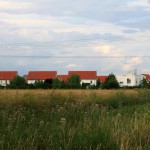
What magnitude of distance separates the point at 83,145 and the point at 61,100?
1576 centimetres

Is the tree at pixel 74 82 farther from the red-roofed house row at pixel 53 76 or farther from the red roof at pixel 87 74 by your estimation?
the red roof at pixel 87 74

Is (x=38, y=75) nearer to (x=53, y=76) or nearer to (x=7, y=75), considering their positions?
(x=53, y=76)

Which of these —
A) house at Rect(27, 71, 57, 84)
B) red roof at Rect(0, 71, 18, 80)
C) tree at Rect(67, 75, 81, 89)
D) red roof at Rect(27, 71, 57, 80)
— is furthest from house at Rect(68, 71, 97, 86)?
tree at Rect(67, 75, 81, 89)

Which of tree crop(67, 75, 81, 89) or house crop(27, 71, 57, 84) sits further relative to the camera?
house crop(27, 71, 57, 84)

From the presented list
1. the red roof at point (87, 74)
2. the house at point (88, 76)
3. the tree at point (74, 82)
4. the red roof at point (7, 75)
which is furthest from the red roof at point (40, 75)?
the tree at point (74, 82)

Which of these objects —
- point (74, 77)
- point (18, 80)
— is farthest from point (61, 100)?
point (74, 77)

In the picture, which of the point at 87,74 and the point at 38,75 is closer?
the point at 38,75


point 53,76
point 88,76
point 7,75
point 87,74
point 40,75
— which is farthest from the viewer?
point 87,74

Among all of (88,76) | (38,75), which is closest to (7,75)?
(38,75)

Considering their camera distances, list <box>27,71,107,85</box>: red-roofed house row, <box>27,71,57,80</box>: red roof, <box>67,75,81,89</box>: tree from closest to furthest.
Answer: <box>67,75,81,89</box>: tree, <box>27,71,107,85</box>: red-roofed house row, <box>27,71,57,80</box>: red roof

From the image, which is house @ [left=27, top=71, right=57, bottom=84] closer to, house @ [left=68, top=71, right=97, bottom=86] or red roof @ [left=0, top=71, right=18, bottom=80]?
red roof @ [left=0, top=71, right=18, bottom=80]

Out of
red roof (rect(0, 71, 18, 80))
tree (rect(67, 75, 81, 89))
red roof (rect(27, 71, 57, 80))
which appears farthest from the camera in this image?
red roof (rect(27, 71, 57, 80))

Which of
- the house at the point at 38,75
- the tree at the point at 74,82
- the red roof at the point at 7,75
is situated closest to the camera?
the tree at the point at 74,82

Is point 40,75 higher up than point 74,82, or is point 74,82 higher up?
point 40,75
